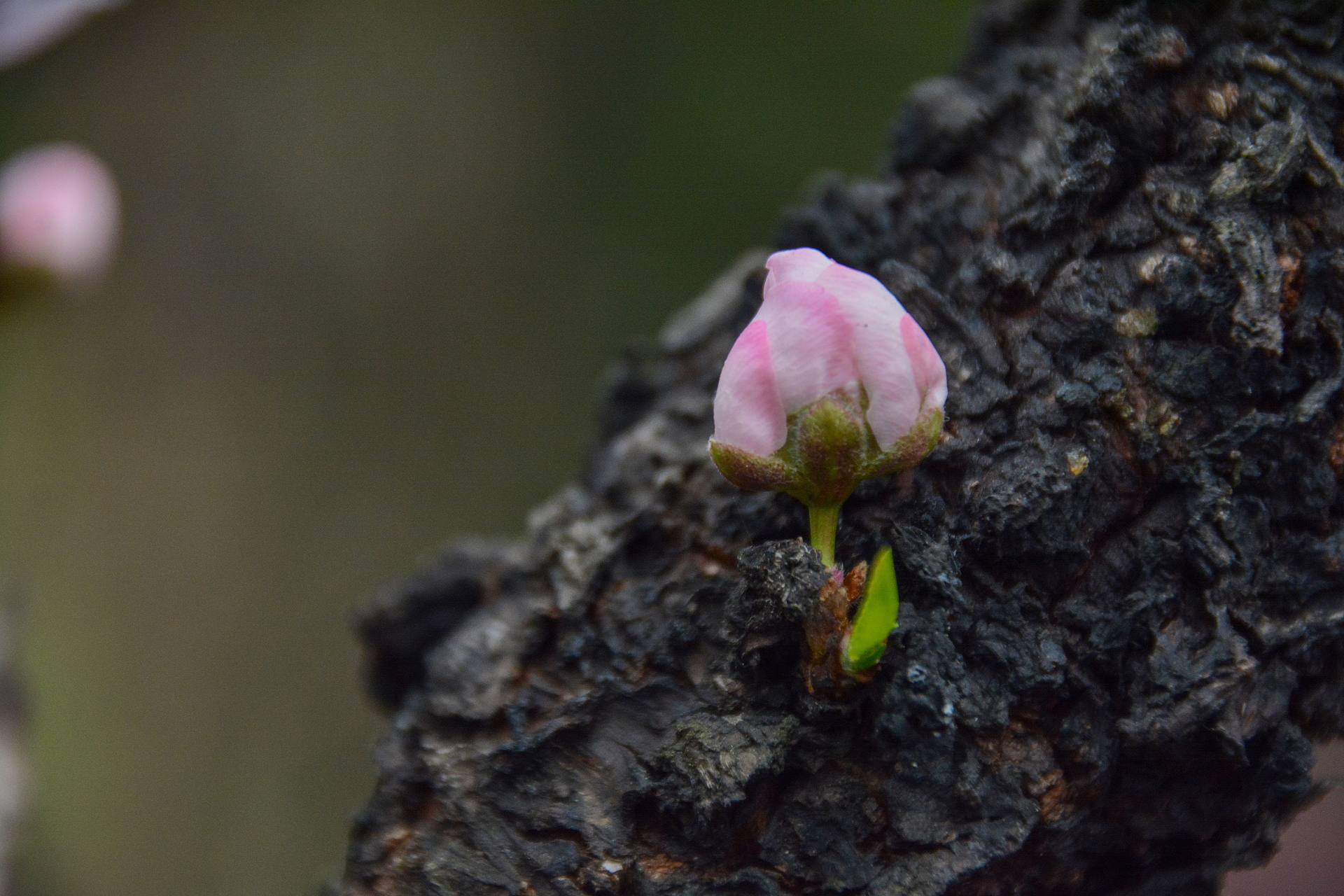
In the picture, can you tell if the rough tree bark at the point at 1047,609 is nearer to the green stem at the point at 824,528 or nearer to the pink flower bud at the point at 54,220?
the green stem at the point at 824,528

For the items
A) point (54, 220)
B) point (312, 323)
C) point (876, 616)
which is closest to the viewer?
point (876, 616)

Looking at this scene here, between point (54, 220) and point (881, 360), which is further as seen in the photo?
point (54, 220)

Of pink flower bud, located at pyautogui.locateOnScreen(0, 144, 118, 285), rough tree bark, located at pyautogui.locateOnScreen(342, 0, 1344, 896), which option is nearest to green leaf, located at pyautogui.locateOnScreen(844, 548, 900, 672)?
rough tree bark, located at pyautogui.locateOnScreen(342, 0, 1344, 896)

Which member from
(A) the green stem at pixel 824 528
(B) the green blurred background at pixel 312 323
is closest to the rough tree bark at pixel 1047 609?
(A) the green stem at pixel 824 528

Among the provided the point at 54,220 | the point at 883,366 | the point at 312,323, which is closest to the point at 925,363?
the point at 883,366

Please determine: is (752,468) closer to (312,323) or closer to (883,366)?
(883,366)

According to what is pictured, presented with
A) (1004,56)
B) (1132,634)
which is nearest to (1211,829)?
(1132,634)

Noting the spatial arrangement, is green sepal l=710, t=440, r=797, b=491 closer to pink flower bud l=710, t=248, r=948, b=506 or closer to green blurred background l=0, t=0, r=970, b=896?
pink flower bud l=710, t=248, r=948, b=506
